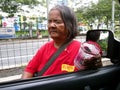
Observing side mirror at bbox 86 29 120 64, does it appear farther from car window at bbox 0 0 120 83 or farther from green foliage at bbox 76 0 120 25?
green foliage at bbox 76 0 120 25

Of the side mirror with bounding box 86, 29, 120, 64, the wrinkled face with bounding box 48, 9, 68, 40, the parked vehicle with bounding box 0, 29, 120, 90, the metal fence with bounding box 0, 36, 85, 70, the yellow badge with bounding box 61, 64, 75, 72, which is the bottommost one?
the metal fence with bounding box 0, 36, 85, 70

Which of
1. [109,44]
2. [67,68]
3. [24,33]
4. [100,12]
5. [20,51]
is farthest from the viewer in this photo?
[24,33]

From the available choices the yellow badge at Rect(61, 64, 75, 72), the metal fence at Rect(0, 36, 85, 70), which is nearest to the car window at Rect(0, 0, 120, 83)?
the metal fence at Rect(0, 36, 85, 70)

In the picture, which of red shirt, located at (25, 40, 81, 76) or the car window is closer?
red shirt, located at (25, 40, 81, 76)

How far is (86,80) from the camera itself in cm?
192

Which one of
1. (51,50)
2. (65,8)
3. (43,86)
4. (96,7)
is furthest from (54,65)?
(96,7)

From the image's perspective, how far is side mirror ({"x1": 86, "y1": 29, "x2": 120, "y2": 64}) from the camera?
213cm

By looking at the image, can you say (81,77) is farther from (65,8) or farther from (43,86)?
Result: (65,8)

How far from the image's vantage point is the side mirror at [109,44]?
213cm

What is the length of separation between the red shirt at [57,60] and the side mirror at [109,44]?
0.19m

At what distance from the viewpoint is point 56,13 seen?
2174mm

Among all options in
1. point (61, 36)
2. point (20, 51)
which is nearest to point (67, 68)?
point (61, 36)

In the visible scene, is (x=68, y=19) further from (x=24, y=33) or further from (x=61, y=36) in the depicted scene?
(x=24, y=33)

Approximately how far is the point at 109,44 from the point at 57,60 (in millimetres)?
446
